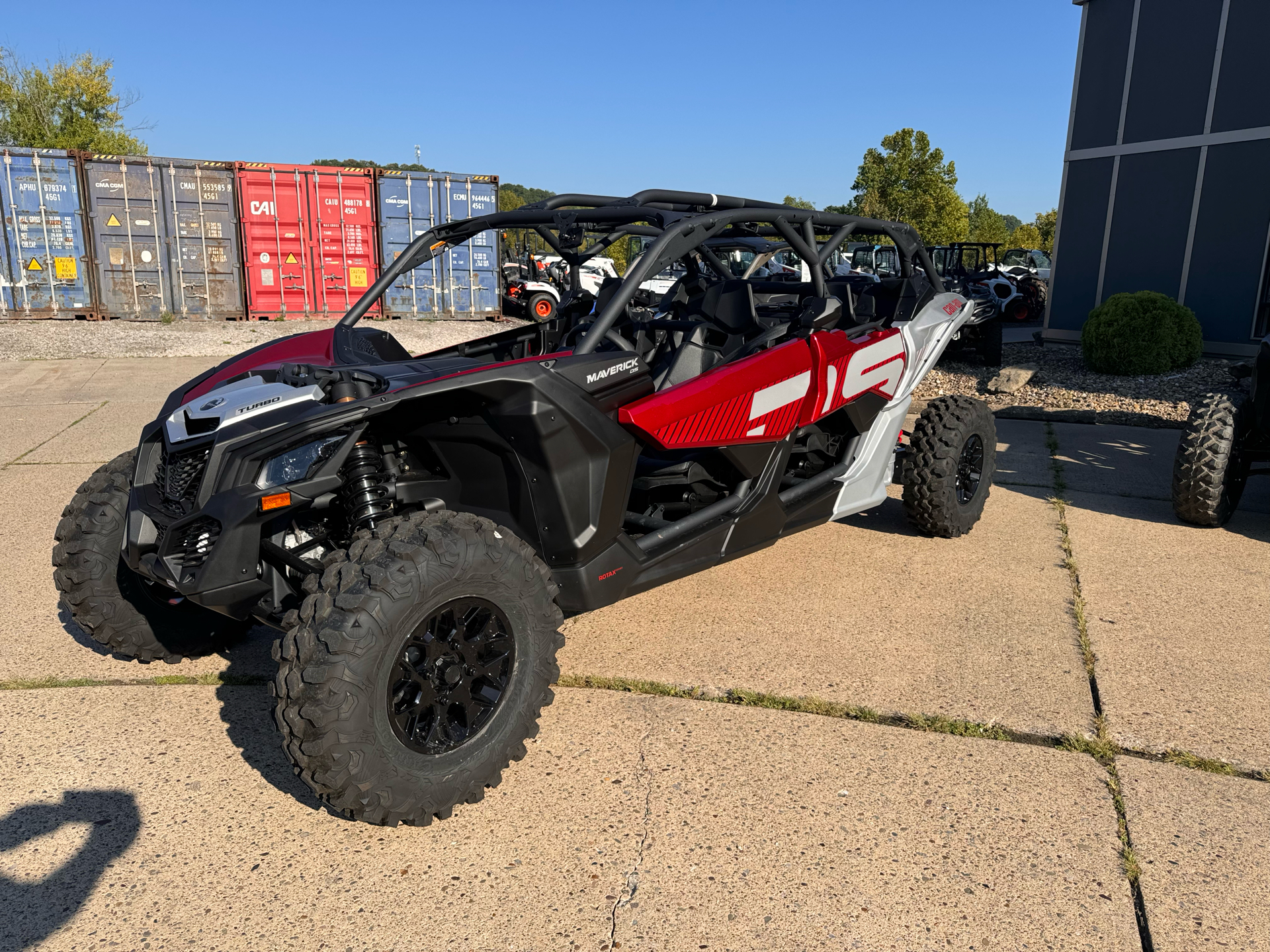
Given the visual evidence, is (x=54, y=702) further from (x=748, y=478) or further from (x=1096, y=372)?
(x=1096, y=372)

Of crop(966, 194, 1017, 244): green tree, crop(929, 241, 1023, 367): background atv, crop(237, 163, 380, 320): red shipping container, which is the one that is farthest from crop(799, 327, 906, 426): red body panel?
crop(966, 194, 1017, 244): green tree

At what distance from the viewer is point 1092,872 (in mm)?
2416

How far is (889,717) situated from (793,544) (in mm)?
1871

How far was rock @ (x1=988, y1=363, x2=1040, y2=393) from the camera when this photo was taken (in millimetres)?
9734

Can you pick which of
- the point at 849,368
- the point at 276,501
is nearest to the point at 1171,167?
the point at 849,368

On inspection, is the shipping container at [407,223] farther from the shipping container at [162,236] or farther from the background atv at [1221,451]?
the background atv at [1221,451]

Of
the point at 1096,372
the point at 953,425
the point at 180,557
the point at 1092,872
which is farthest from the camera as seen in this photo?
the point at 1096,372

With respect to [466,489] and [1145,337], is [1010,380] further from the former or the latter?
[466,489]

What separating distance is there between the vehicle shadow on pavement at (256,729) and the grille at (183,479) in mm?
650

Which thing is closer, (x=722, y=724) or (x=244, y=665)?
(x=722, y=724)

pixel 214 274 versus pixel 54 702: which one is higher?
pixel 214 274

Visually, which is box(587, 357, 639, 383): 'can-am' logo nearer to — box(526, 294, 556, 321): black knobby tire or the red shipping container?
box(526, 294, 556, 321): black knobby tire

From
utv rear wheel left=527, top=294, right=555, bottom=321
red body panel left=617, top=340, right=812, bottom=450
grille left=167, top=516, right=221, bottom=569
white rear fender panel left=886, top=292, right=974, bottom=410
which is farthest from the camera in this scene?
utv rear wheel left=527, top=294, right=555, bottom=321

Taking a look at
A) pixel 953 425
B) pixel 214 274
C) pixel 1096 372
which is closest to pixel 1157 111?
pixel 1096 372
